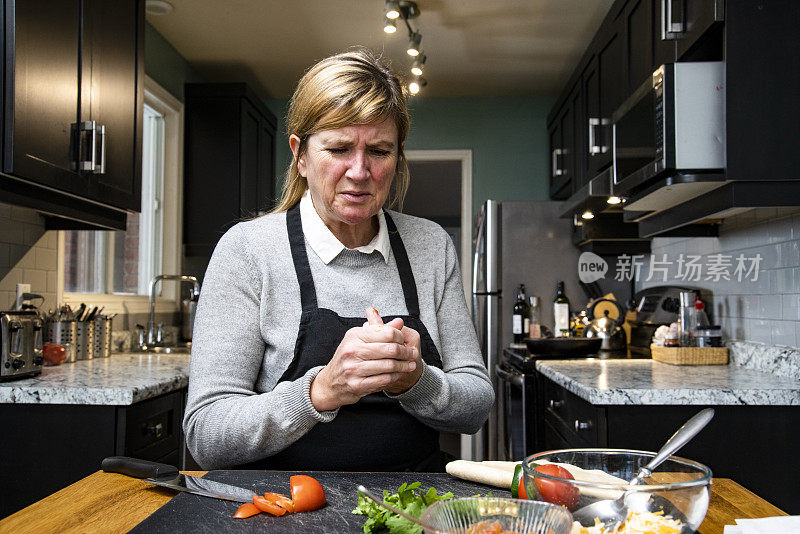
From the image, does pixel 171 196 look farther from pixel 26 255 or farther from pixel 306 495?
pixel 306 495

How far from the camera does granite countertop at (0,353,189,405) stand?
192cm

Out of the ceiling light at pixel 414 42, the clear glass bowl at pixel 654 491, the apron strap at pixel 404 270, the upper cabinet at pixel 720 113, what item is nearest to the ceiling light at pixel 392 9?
the ceiling light at pixel 414 42

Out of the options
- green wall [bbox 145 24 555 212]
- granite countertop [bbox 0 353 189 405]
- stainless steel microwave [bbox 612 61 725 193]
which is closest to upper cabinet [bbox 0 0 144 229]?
granite countertop [bbox 0 353 189 405]

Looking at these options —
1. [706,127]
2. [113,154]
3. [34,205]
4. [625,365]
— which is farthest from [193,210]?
[706,127]

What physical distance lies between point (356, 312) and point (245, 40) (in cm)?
306

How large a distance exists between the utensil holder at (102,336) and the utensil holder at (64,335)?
17 centimetres

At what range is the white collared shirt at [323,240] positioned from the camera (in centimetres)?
136

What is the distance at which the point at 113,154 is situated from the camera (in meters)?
2.44

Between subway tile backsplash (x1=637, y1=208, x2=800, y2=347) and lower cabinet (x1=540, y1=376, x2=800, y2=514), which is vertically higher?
subway tile backsplash (x1=637, y1=208, x2=800, y2=347)

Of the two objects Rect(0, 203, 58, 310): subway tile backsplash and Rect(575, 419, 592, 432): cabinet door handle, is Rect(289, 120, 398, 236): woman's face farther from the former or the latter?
Rect(0, 203, 58, 310): subway tile backsplash

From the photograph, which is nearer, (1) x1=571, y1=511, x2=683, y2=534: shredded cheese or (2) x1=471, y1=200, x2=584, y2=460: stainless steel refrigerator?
(1) x1=571, y1=511, x2=683, y2=534: shredded cheese

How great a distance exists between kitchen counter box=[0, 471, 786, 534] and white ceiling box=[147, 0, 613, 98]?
2880 millimetres

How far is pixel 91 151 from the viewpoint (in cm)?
222

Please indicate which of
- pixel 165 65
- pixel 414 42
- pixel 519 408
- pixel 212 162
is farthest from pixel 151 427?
pixel 165 65
